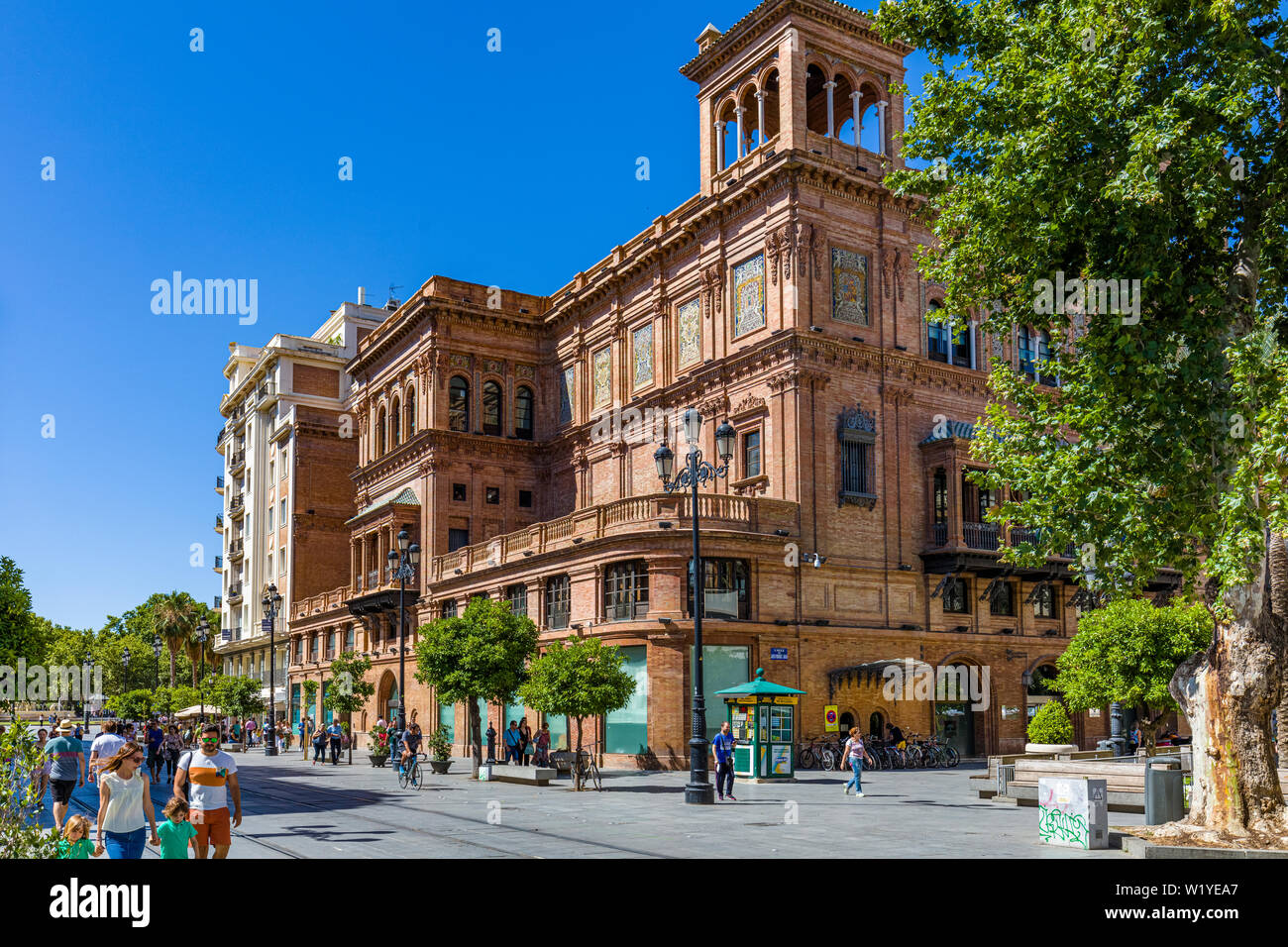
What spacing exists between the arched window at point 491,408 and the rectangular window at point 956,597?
898 inches

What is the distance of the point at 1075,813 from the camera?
16.1m

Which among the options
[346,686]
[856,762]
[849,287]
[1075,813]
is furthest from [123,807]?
[346,686]

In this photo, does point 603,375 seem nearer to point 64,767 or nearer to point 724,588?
point 724,588

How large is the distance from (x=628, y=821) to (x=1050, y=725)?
49.9 ft

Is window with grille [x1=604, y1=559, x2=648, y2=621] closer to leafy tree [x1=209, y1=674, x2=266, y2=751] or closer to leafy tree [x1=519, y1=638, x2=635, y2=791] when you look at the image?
leafy tree [x1=519, y1=638, x2=635, y2=791]

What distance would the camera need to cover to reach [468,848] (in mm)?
15984

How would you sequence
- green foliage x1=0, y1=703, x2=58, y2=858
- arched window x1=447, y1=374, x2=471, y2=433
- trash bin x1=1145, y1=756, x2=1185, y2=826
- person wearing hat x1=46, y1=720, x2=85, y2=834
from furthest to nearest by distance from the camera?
arched window x1=447, y1=374, x2=471, y2=433, person wearing hat x1=46, y1=720, x2=85, y2=834, trash bin x1=1145, y1=756, x2=1185, y2=826, green foliage x1=0, y1=703, x2=58, y2=858

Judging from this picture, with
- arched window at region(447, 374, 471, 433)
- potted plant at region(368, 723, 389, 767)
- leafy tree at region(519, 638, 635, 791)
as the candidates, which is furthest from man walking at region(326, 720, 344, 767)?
leafy tree at region(519, 638, 635, 791)

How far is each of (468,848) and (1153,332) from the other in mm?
12025

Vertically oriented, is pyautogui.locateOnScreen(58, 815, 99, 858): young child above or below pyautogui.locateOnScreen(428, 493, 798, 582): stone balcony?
below

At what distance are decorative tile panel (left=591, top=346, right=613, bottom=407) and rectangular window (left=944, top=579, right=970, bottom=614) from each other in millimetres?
15927

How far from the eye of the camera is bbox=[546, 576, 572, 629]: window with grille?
129 feet
